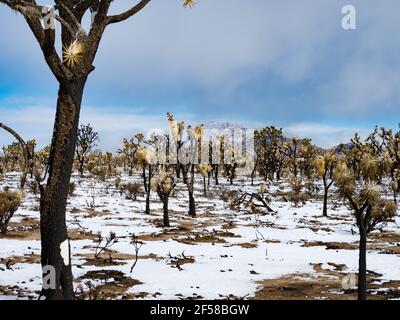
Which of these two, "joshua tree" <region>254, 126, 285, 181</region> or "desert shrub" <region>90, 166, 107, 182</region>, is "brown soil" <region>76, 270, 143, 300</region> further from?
A: "joshua tree" <region>254, 126, 285, 181</region>

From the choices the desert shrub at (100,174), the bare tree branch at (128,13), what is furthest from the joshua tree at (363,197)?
the desert shrub at (100,174)

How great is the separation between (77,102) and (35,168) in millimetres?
1185

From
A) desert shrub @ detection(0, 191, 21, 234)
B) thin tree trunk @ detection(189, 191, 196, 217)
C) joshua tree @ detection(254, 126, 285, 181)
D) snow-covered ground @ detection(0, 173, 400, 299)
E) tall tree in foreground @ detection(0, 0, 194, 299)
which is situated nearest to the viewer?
tall tree in foreground @ detection(0, 0, 194, 299)

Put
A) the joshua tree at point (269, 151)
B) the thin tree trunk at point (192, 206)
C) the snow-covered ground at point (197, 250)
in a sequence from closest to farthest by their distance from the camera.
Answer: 1. the snow-covered ground at point (197, 250)
2. the thin tree trunk at point (192, 206)
3. the joshua tree at point (269, 151)

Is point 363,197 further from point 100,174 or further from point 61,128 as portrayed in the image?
point 100,174

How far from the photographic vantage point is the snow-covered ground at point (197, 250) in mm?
9141

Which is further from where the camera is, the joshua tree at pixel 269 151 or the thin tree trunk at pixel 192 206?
the joshua tree at pixel 269 151

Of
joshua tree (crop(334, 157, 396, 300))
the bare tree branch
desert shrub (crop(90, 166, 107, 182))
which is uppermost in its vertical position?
the bare tree branch

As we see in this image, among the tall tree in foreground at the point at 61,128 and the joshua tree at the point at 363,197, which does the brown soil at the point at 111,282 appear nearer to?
the tall tree in foreground at the point at 61,128

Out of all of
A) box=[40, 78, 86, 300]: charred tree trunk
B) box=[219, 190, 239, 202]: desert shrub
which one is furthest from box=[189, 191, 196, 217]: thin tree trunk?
box=[40, 78, 86, 300]: charred tree trunk

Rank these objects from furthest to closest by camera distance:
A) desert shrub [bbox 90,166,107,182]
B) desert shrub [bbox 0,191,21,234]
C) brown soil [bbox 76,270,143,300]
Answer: desert shrub [bbox 90,166,107,182] → desert shrub [bbox 0,191,21,234] → brown soil [bbox 76,270,143,300]

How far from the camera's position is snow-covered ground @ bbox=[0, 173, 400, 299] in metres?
9.14

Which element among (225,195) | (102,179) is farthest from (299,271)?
(102,179)

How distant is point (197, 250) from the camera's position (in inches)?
532
